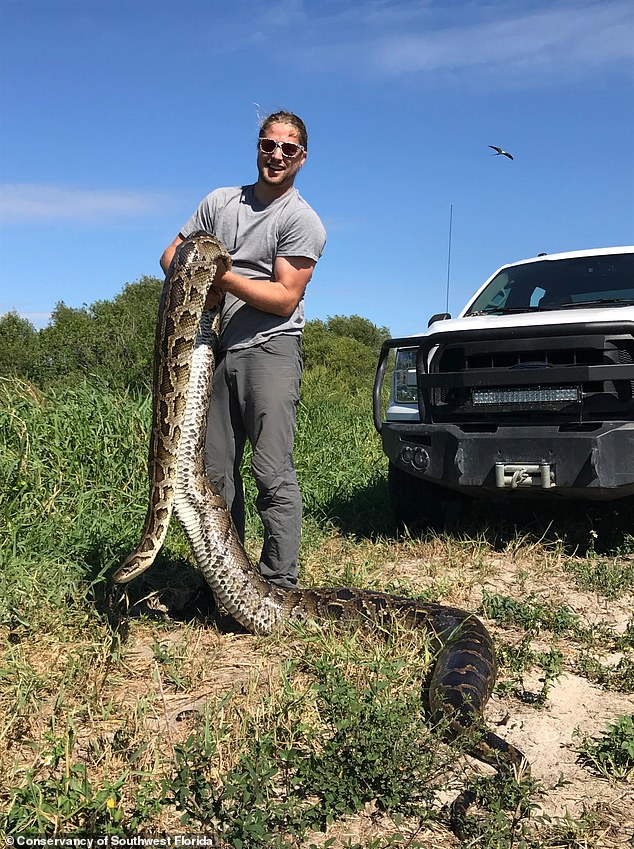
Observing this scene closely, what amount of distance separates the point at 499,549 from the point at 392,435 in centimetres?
120

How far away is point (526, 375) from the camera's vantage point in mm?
5750

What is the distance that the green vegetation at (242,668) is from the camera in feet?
9.03

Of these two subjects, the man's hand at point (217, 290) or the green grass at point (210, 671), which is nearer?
the green grass at point (210, 671)

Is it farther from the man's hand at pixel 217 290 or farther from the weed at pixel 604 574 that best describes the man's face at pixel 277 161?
the weed at pixel 604 574

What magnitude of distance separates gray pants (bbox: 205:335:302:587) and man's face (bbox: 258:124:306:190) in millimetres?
864

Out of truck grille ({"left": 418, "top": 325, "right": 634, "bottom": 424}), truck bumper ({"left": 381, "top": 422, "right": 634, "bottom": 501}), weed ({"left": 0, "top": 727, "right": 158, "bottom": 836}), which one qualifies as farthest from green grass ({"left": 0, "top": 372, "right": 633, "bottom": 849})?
truck grille ({"left": 418, "top": 325, "right": 634, "bottom": 424})

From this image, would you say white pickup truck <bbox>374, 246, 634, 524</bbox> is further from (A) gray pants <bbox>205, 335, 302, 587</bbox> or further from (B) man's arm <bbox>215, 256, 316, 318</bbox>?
(B) man's arm <bbox>215, 256, 316, 318</bbox>

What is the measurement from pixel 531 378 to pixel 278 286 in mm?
2166

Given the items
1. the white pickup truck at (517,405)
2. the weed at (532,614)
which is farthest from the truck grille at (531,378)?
the weed at (532,614)

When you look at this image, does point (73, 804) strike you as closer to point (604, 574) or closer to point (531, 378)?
point (604, 574)

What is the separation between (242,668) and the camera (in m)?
4.05

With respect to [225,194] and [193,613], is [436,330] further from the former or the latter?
[193,613]

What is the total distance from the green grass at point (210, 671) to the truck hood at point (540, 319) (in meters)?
1.62

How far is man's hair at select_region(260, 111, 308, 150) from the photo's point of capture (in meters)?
4.60
